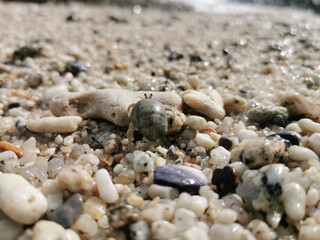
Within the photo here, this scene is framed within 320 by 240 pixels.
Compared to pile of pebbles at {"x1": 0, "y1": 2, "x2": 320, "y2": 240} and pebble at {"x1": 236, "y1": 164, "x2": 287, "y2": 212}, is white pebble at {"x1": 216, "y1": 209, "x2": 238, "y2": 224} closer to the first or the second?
pile of pebbles at {"x1": 0, "y1": 2, "x2": 320, "y2": 240}

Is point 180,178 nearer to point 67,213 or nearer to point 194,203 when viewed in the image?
point 194,203

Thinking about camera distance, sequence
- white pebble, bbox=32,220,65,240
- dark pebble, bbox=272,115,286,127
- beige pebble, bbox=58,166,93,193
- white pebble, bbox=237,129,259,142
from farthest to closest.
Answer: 1. dark pebble, bbox=272,115,286,127
2. white pebble, bbox=237,129,259,142
3. beige pebble, bbox=58,166,93,193
4. white pebble, bbox=32,220,65,240

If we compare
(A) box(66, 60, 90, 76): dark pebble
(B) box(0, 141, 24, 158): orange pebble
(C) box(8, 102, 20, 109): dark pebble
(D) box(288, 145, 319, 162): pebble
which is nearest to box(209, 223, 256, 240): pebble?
(D) box(288, 145, 319, 162): pebble

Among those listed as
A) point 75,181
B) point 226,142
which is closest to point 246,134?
point 226,142

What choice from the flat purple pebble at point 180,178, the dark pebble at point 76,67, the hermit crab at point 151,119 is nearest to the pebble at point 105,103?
the hermit crab at point 151,119

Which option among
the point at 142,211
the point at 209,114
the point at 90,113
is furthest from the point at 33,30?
the point at 142,211

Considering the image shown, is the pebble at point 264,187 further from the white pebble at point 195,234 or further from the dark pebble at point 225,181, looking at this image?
the white pebble at point 195,234
